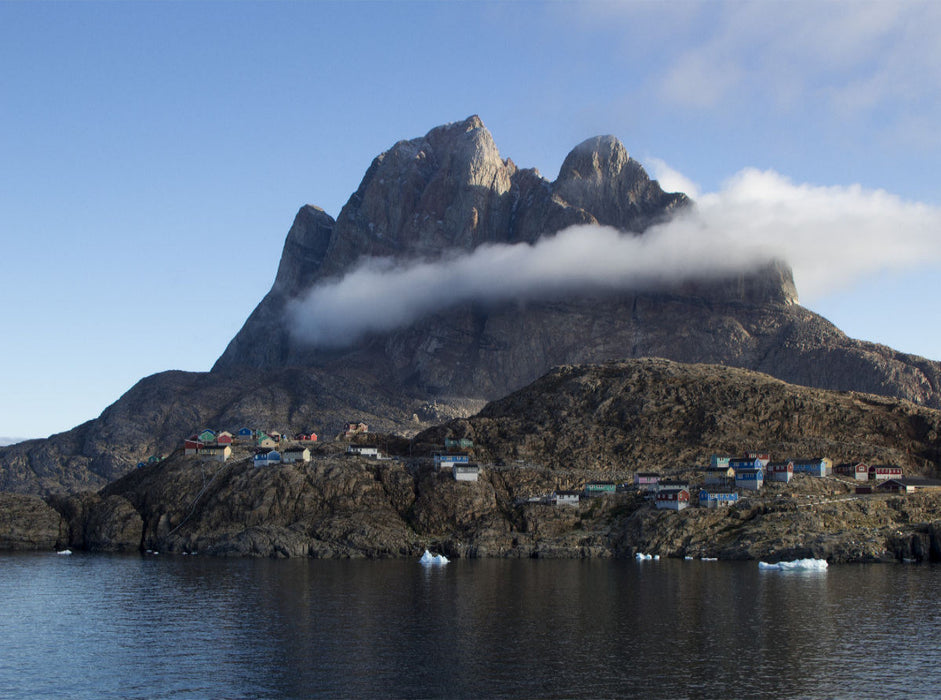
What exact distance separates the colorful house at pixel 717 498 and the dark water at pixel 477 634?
1544 inches

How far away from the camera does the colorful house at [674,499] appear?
7505 inches

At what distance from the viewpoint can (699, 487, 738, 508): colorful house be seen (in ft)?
626

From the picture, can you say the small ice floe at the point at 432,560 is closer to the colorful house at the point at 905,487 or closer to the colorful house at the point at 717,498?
the colorful house at the point at 717,498

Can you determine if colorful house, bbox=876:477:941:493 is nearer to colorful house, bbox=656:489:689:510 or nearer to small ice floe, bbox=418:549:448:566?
colorful house, bbox=656:489:689:510

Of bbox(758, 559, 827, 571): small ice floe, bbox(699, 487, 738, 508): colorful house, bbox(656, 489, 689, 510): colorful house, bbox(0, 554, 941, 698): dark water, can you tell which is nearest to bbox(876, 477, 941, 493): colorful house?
bbox(699, 487, 738, 508): colorful house

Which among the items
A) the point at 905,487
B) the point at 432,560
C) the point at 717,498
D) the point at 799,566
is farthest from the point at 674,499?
the point at 432,560

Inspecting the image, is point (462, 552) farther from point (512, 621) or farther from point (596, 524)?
point (512, 621)

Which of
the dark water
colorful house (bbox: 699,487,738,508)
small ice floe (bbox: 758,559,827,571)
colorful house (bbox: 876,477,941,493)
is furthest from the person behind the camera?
colorful house (bbox: 876,477,941,493)

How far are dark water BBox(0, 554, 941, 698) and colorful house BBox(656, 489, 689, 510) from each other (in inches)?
1547

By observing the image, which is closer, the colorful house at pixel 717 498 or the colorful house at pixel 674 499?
the colorful house at pixel 674 499

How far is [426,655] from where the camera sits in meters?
88.5

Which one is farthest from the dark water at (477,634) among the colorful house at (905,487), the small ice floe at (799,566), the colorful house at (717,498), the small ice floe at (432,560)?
the colorful house at (905,487)

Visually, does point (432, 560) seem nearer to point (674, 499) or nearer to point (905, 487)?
point (674, 499)

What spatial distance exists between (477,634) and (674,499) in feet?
332
